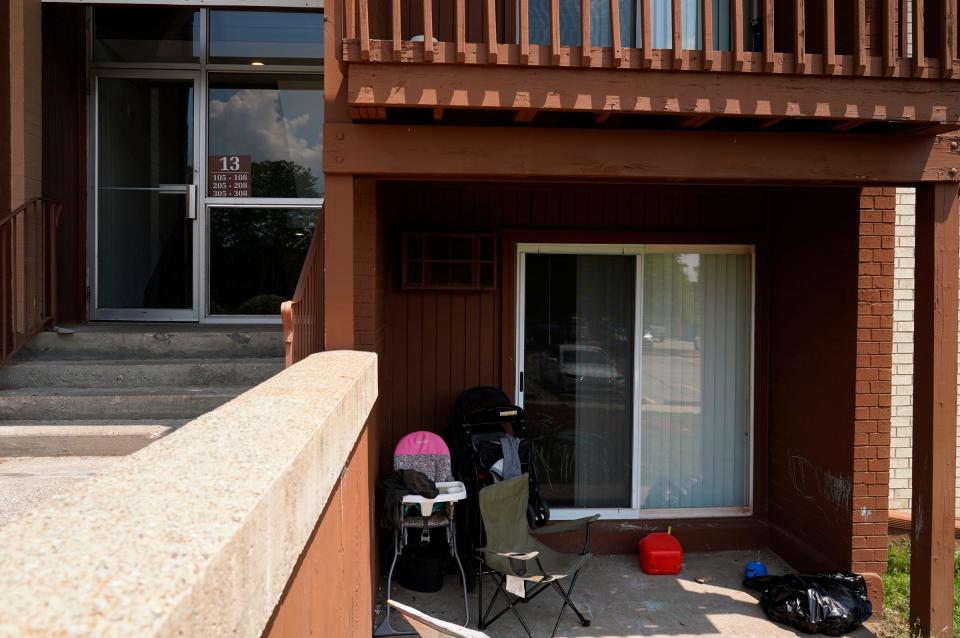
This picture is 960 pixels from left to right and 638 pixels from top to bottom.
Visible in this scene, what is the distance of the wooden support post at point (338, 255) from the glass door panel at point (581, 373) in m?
2.16

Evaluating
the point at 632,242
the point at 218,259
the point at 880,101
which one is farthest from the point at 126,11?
the point at 880,101

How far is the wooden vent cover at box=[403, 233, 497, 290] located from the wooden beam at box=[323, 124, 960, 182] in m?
1.54

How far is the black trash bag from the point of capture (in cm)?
435

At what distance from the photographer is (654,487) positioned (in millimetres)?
5914

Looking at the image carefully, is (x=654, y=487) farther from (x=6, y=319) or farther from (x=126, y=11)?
(x=126, y=11)

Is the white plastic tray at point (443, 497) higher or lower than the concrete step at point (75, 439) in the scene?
lower

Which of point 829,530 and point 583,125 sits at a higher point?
point 583,125

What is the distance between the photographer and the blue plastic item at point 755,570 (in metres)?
5.14

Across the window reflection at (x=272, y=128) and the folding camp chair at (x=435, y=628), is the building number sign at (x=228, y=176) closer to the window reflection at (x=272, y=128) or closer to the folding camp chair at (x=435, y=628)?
the window reflection at (x=272, y=128)

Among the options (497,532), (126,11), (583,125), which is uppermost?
(126,11)

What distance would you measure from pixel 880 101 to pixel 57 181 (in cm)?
597

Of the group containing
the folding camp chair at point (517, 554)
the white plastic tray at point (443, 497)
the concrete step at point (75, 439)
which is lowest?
the folding camp chair at point (517, 554)

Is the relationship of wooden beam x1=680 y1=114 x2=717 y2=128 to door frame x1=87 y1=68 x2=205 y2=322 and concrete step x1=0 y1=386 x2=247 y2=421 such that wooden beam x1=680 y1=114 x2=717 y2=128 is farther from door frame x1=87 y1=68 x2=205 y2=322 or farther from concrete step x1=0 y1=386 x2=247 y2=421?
door frame x1=87 y1=68 x2=205 y2=322

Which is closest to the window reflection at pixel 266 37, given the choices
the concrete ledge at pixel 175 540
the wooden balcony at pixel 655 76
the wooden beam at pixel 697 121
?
the wooden balcony at pixel 655 76
